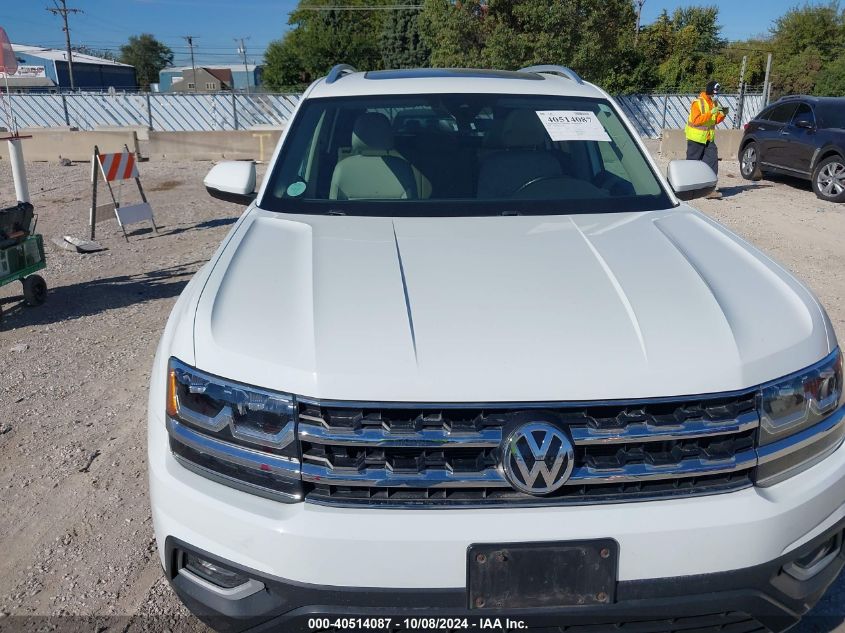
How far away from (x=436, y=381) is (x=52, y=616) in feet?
5.96

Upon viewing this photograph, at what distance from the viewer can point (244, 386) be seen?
195cm

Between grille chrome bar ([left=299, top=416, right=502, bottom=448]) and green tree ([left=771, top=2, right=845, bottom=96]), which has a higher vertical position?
green tree ([left=771, top=2, right=845, bottom=96])

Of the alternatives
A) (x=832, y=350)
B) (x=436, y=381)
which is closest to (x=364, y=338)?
(x=436, y=381)

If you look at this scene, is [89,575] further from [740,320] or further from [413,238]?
[740,320]

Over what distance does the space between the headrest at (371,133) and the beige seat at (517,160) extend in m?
0.49

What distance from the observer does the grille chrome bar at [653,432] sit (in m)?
1.91

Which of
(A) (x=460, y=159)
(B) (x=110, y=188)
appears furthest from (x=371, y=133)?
(B) (x=110, y=188)

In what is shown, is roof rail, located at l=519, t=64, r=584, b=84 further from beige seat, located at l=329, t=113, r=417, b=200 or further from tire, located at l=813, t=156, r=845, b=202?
tire, located at l=813, t=156, r=845, b=202

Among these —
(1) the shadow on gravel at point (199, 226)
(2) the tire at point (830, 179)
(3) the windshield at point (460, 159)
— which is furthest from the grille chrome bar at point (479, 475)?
(2) the tire at point (830, 179)

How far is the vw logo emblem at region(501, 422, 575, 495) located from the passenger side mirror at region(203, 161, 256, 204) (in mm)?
2233

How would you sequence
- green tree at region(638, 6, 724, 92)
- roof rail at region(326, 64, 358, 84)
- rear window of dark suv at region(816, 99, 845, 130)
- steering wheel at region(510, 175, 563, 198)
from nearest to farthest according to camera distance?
steering wheel at region(510, 175, 563, 198) < roof rail at region(326, 64, 358, 84) < rear window of dark suv at region(816, 99, 845, 130) < green tree at region(638, 6, 724, 92)

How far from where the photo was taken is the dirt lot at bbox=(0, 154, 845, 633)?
110 inches

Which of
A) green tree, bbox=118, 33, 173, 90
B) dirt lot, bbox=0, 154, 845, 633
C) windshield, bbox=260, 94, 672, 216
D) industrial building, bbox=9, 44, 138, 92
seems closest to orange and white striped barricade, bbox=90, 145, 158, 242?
dirt lot, bbox=0, 154, 845, 633

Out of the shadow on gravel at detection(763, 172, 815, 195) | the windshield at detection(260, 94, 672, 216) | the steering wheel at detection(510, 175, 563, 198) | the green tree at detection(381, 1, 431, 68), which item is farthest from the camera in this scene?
the green tree at detection(381, 1, 431, 68)
